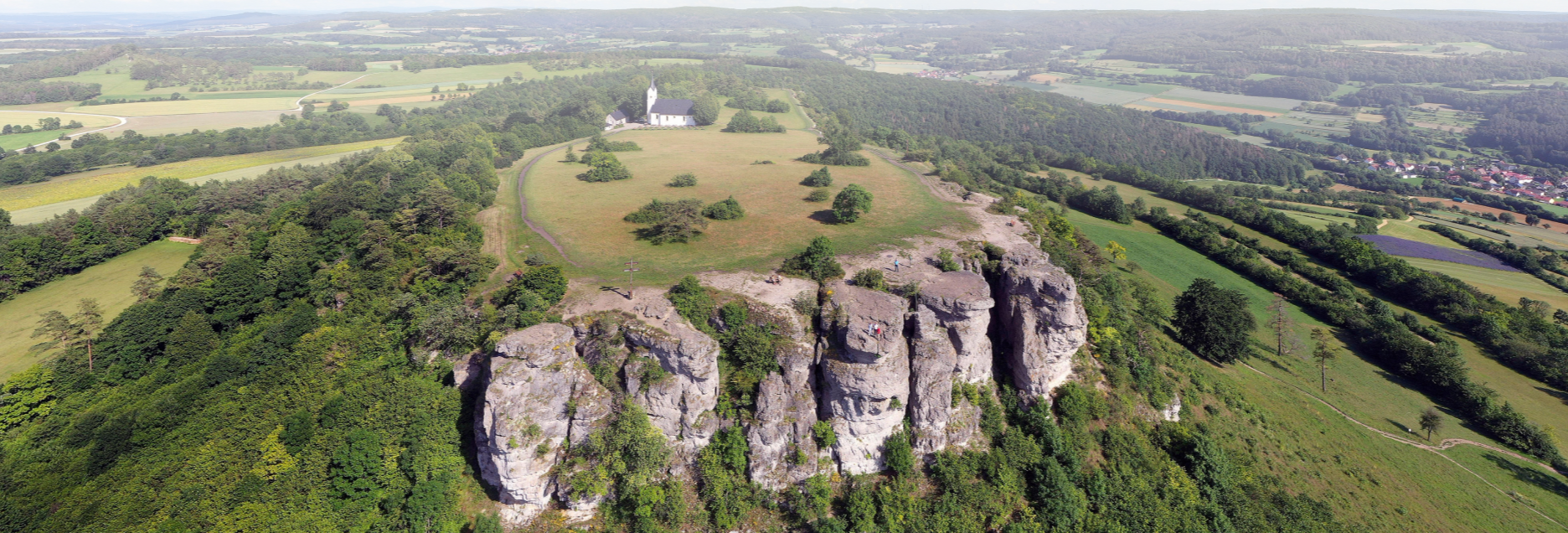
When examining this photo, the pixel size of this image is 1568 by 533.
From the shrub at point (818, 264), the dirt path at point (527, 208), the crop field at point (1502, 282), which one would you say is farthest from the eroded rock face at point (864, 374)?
the crop field at point (1502, 282)

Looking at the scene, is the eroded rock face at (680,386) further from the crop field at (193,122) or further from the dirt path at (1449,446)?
the crop field at (193,122)

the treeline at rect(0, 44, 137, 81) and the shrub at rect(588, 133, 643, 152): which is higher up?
the treeline at rect(0, 44, 137, 81)

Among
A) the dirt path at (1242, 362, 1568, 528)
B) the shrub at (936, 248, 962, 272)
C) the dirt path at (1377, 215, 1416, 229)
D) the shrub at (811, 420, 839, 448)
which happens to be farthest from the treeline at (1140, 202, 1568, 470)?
the shrub at (811, 420, 839, 448)

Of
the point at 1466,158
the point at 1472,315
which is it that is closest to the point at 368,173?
the point at 1472,315

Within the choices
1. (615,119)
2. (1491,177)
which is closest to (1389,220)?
(1491,177)

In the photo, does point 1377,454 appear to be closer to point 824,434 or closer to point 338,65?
point 824,434

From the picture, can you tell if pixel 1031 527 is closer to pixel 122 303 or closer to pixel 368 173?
pixel 122 303

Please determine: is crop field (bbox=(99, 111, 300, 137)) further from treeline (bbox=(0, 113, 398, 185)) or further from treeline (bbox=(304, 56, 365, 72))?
treeline (bbox=(304, 56, 365, 72))
